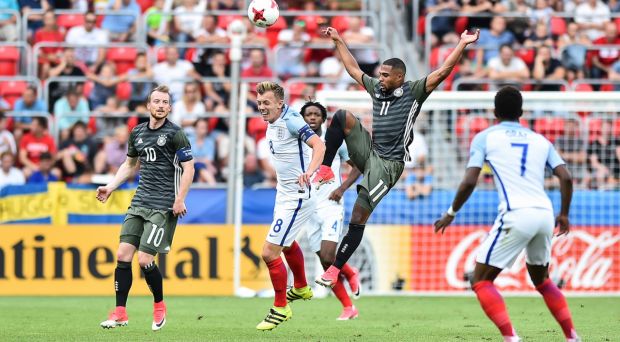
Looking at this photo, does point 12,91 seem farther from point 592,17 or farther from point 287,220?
point 592,17

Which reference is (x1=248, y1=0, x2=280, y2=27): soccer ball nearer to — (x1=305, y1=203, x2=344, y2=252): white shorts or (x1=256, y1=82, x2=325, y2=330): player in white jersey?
(x1=256, y1=82, x2=325, y2=330): player in white jersey

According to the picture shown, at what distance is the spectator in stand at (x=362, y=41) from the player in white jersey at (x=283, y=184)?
30.3 ft

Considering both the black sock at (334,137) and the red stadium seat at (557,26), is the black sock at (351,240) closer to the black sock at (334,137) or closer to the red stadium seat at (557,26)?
the black sock at (334,137)

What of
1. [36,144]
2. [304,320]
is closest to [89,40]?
[36,144]

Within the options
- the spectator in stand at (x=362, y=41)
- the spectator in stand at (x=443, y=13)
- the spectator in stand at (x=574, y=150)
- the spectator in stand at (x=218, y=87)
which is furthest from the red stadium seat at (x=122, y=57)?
the spectator in stand at (x=574, y=150)

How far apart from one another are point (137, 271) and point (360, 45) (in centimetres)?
612

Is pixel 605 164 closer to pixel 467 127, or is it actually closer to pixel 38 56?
pixel 467 127

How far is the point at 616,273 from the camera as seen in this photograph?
17.2m

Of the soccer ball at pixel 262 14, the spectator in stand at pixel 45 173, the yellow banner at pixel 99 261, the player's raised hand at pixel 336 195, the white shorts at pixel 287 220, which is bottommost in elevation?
the yellow banner at pixel 99 261

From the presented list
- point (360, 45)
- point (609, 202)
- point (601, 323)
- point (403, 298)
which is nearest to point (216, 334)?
point (601, 323)

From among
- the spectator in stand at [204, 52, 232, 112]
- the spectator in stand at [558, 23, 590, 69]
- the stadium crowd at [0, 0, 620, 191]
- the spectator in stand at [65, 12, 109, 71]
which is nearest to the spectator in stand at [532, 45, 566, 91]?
the stadium crowd at [0, 0, 620, 191]

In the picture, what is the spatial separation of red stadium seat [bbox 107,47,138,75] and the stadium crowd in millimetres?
22

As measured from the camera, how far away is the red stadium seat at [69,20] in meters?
21.5

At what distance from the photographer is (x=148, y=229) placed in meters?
11.0
